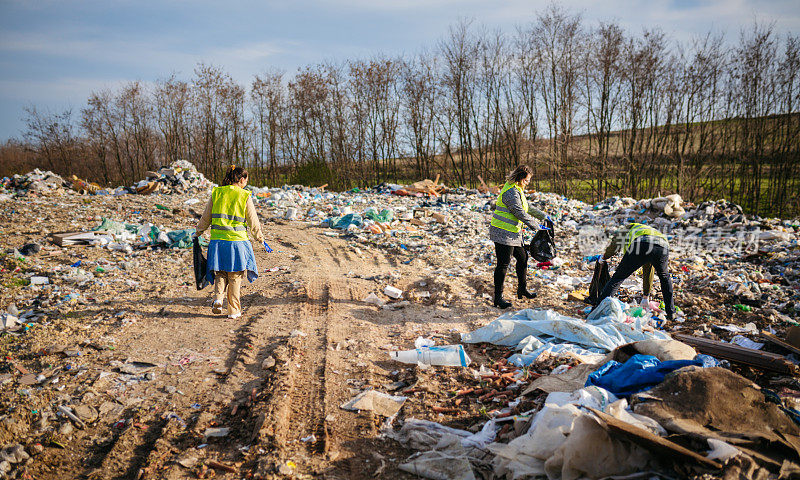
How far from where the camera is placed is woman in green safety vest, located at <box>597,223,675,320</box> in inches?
185

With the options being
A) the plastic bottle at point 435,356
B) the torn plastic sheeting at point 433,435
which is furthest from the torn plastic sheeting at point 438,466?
the plastic bottle at point 435,356

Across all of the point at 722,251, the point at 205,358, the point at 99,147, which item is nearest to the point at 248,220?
the point at 205,358

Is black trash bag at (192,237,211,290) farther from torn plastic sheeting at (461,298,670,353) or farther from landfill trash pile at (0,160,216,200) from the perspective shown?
Answer: landfill trash pile at (0,160,216,200)

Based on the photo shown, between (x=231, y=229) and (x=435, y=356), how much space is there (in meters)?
2.58

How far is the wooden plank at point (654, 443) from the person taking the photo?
188 centimetres

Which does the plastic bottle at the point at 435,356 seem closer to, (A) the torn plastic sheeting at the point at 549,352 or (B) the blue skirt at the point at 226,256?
(A) the torn plastic sheeting at the point at 549,352

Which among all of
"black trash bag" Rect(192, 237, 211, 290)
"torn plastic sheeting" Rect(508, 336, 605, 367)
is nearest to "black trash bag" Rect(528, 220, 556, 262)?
"torn plastic sheeting" Rect(508, 336, 605, 367)

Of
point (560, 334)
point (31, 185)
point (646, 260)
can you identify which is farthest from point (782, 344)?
point (31, 185)

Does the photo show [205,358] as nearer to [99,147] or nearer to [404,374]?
[404,374]

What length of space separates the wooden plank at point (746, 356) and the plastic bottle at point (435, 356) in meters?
2.26

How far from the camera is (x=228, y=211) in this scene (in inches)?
182

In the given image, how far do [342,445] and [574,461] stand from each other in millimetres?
1391

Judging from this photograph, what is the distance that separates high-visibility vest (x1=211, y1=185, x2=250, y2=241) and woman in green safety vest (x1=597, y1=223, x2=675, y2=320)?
4297mm

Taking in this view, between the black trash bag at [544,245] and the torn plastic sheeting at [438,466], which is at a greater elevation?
the black trash bag at [544,245]
